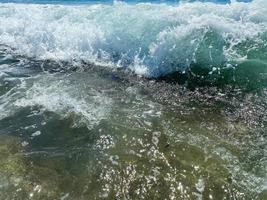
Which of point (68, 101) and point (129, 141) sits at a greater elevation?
point (129, 141)

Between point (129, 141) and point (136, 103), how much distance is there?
1.38 meters

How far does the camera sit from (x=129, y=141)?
6.14 meters

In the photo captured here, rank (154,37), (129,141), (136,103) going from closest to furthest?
(129,141) → (136,103) → (154,37)

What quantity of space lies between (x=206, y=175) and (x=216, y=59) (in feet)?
14.0

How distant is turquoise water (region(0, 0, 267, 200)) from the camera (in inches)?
210

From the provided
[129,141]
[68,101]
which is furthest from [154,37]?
[129,141]

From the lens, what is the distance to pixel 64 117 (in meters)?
6.91

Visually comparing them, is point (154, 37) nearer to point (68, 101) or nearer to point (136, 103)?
point (136, 103)

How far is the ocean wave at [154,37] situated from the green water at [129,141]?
118 cm

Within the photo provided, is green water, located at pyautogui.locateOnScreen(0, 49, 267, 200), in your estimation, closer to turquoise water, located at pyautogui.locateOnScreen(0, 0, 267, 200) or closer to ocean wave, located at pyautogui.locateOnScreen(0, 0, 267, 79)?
turquoise water, located at pyautogui.locateOnScreen(0, 0, 267, 200)

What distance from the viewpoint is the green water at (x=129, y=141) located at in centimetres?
521

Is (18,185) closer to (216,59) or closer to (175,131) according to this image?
(175,131)

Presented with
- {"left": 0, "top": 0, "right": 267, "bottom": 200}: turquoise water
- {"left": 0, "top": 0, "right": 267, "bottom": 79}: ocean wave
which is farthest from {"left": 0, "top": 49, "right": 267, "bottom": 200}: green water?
{"left": 0, "top": 0, "right": 267, "bottom": 79}: ocean wave

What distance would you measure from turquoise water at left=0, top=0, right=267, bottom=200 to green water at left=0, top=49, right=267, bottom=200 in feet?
0.06
